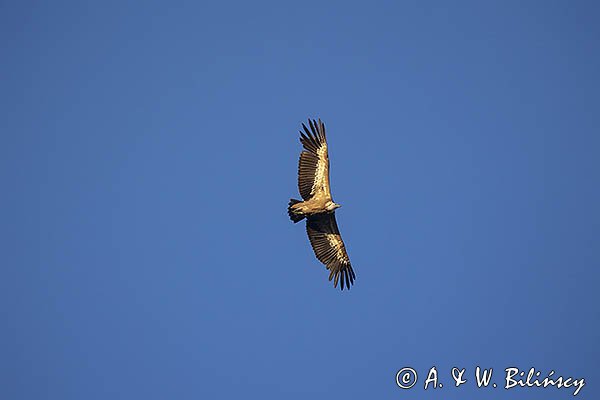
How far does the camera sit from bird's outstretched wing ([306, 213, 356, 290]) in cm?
3275

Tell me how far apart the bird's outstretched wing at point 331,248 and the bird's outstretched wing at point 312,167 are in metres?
1.30

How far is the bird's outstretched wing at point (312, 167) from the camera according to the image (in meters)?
31.6

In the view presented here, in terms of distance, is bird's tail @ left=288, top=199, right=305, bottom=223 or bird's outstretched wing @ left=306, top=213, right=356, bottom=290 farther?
bird's outstretched wing @ left=306, top=213, right=356, bottom=290

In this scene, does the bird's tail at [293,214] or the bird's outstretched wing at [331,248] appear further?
the bird's outstretched wing at [331,248]

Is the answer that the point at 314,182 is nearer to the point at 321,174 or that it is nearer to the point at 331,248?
the point at 321,174

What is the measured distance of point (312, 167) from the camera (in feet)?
104

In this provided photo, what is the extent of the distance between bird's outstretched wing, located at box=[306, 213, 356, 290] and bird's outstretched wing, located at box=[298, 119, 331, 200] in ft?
4.26

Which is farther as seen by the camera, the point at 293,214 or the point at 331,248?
the point at 331,248

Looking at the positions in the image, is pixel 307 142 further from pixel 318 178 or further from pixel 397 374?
pixel 397 374

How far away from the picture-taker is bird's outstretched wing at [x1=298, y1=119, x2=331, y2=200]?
31609mm

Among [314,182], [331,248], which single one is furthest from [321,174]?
[331,248]

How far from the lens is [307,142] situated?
31703 millimetres

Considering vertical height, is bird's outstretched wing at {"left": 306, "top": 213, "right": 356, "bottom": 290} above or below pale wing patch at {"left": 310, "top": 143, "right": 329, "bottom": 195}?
below

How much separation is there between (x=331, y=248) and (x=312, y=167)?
313cm
